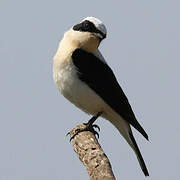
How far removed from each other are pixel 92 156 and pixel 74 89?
266 centimetres

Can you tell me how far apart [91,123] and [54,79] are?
0.85 meters

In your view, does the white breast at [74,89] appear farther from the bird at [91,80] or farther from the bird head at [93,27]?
the bird head at [93,27]

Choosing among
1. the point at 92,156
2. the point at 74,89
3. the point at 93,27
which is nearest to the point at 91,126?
the point at 74,89

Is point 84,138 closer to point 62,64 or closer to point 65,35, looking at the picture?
point 62,64

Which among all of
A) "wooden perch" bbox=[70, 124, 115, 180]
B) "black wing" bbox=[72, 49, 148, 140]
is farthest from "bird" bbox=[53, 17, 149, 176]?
"wooden perch" bbox=[70, 124, 115, 180]

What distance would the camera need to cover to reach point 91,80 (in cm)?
1107

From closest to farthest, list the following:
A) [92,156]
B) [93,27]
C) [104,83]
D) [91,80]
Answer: [92,156]
[93,27]
[91,80]
[104,83]

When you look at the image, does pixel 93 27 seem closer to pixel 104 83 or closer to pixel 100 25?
pixel 100 25

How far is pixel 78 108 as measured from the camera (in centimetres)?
1120

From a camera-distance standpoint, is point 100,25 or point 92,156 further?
point 100,25

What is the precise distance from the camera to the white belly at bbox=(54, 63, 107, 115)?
10727 mm

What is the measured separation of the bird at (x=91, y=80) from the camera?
10789mm

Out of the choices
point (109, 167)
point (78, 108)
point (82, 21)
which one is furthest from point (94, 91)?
point (109, 167)

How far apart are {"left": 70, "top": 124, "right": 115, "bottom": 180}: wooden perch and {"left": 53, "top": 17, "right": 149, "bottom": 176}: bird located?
1.11 meters
